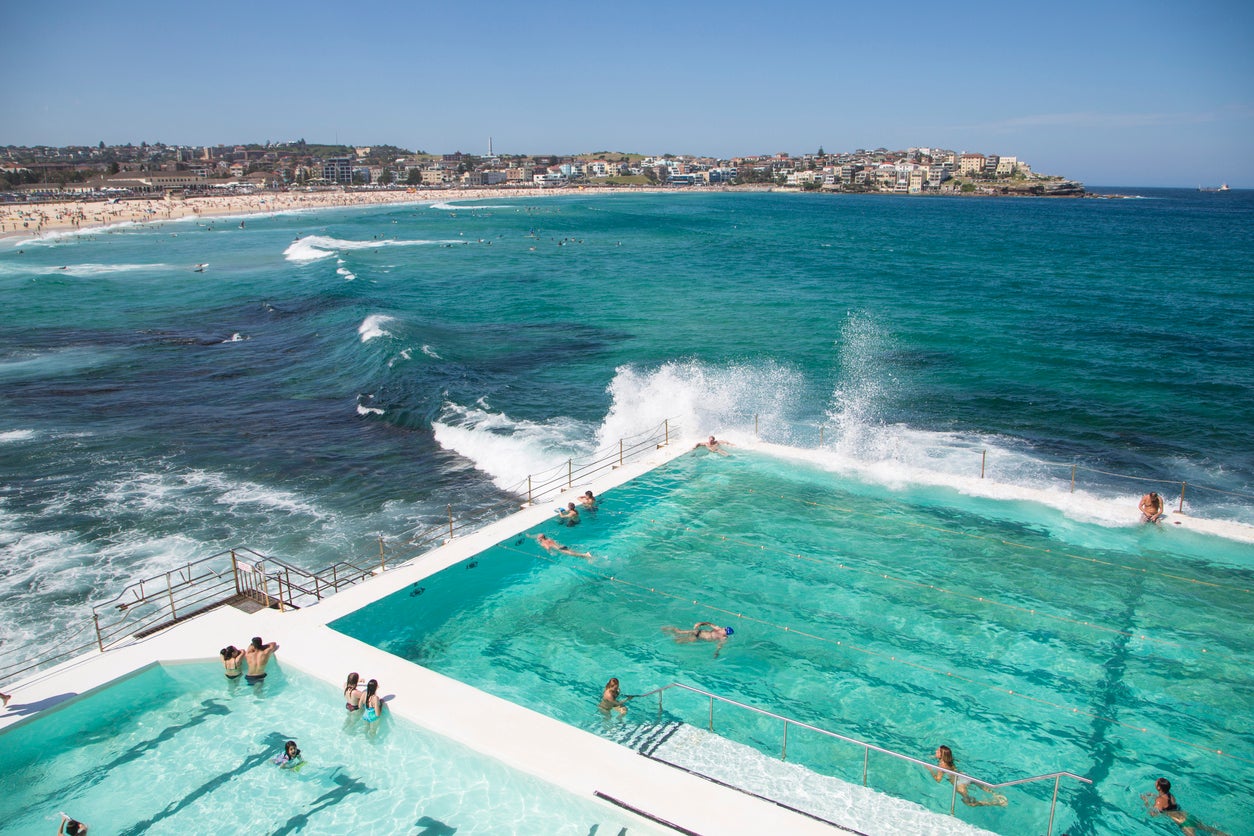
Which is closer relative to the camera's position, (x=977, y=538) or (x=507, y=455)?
(x=977, y=538)

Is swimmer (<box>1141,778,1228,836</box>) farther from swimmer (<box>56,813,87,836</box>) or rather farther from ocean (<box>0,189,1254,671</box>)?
swimmer (<box>56,813,87,836</box>)

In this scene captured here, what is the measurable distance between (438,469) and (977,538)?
1644cm

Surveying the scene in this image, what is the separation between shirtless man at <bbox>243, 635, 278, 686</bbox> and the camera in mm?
12990

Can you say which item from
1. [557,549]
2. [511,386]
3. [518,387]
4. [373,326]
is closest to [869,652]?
[557,549]

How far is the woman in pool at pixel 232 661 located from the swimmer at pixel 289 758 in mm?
2255

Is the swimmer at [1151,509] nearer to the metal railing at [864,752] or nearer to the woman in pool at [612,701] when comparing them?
the metal railing at [864,752]

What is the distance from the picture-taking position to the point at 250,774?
36.9ft

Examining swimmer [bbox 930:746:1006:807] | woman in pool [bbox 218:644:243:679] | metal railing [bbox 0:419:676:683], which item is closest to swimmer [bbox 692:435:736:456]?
metal railing [bbox 0:419:676:683]

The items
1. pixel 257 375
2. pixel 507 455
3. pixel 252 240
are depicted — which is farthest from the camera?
pixel 252 240

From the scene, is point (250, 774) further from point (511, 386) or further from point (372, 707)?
point (511, 386)

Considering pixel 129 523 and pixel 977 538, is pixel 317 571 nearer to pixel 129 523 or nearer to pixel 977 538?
pixel 129 523

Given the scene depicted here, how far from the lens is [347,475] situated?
24.8 meters

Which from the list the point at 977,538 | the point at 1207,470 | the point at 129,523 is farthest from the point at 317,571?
the point at 1207,470

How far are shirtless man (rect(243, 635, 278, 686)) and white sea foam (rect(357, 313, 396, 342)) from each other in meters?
31.0
